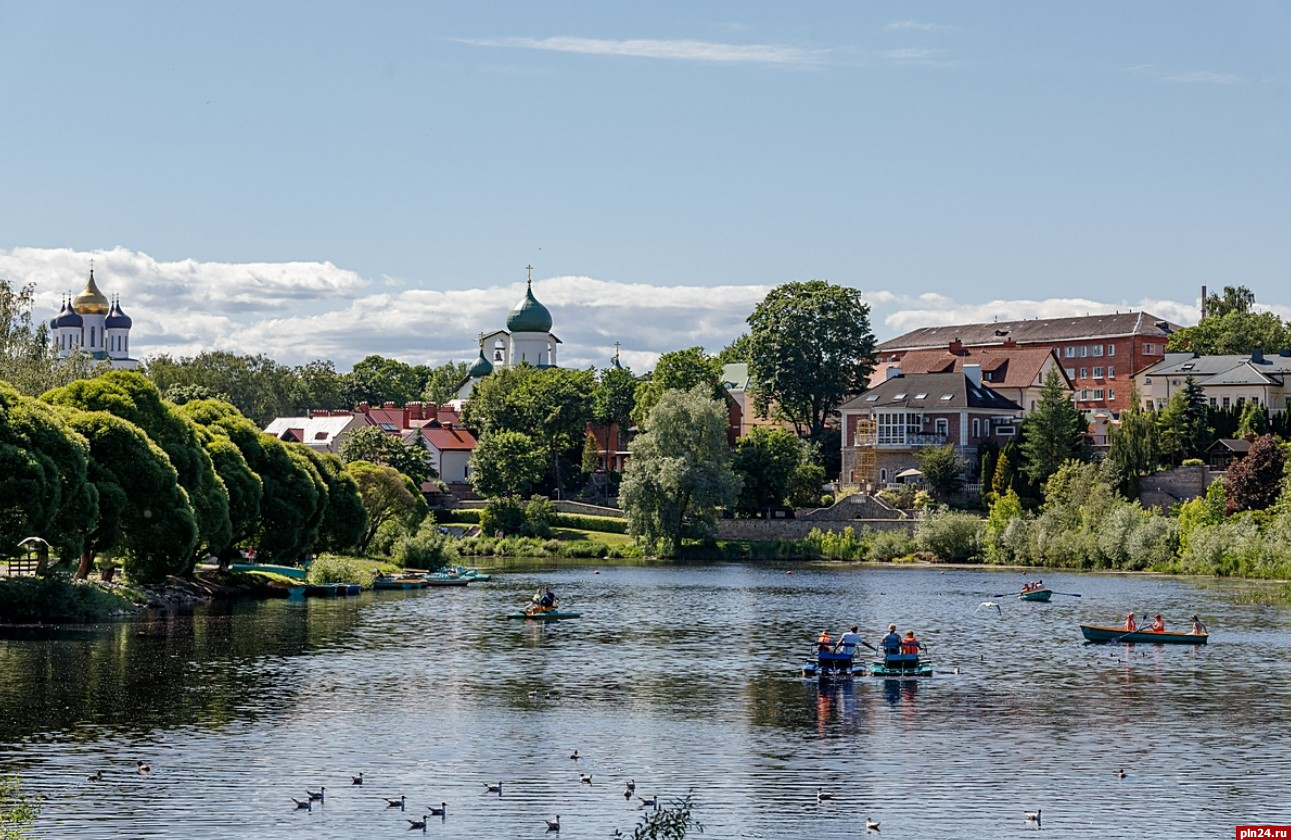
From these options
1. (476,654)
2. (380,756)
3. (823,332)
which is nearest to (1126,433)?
(823,332)

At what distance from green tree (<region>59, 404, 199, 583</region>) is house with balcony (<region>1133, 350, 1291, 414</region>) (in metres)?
93.0

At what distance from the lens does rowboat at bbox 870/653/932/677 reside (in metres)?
52.6

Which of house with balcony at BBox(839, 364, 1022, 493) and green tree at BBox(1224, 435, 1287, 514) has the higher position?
house with balcony at BBox(839, 364, 1022, 493)

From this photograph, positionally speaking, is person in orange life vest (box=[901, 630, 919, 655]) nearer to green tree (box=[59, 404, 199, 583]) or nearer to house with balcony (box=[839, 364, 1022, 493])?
green tree (box=[59, 404, 199, 583])

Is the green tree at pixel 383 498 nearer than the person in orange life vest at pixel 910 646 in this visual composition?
No

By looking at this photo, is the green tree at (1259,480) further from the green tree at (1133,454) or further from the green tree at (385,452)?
the green tree at (385,452)

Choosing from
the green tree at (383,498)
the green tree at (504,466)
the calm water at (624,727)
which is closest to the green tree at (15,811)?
the calm water at (624,727)

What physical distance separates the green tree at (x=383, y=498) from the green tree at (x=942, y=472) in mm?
42929

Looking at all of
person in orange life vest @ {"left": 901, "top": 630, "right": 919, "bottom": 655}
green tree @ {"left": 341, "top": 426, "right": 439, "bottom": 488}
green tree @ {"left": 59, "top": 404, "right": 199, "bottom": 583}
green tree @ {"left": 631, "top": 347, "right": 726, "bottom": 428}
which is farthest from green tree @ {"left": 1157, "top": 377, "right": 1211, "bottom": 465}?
green tree @ {"left": 59, "top": 404, "right": 199, "bottom": 583}

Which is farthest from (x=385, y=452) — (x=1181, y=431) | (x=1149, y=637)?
(x=1149, y=637)

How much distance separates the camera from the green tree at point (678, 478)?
120 m

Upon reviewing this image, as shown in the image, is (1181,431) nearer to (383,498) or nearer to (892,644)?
(383,498)

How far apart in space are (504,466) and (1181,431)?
54.6 m

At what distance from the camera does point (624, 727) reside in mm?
42688
